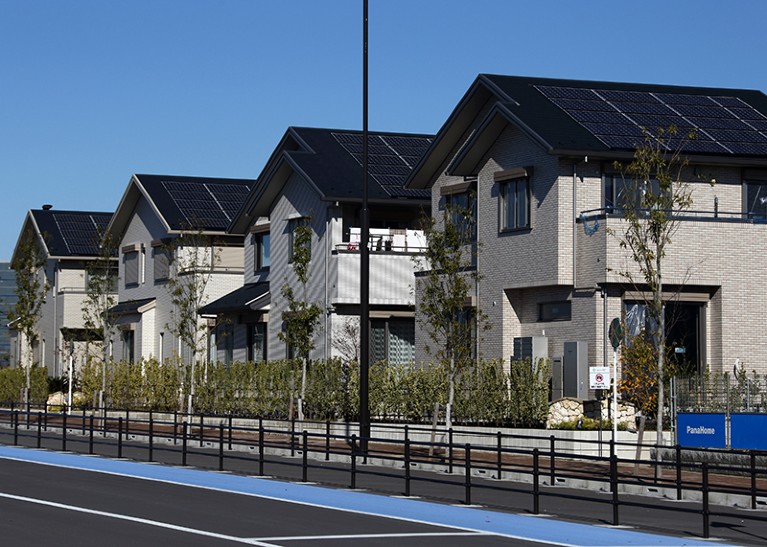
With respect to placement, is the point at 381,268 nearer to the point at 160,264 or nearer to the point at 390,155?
the point at 390,155

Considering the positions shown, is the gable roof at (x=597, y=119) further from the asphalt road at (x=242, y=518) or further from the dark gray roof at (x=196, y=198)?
the asphalt road at (x=242, y=518)

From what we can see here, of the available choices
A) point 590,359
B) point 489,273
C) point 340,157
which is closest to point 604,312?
point 590,359

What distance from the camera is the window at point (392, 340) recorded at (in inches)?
1902

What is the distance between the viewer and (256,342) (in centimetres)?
5353

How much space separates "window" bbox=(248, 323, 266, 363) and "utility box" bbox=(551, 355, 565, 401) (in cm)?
1773

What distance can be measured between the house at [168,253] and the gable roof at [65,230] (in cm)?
584

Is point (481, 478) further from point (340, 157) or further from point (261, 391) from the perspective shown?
point (340, 157)

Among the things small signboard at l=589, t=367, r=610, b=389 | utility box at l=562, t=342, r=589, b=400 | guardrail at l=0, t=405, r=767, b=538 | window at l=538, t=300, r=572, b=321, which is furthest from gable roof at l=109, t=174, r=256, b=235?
small signboard at l=589, t=367, r=610, b=389

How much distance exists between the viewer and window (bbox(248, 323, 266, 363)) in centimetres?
5285

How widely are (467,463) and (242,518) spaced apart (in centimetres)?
372

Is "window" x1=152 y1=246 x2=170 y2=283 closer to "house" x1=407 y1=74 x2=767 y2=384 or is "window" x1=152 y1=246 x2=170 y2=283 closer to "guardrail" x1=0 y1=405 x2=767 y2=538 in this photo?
"guardrail" x1=0 y1=405 x2=767 y2=538

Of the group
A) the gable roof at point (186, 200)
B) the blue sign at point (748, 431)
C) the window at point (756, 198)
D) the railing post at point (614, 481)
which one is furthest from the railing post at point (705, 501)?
the gable roof at point (186, 200)

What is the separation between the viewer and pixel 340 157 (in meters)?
50.9

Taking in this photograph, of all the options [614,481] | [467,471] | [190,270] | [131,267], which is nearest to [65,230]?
[131,267]
